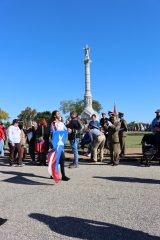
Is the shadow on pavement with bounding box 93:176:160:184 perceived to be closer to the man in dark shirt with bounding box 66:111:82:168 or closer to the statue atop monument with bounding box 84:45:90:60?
the man in dark shirt with bounding box 66:111:82:168

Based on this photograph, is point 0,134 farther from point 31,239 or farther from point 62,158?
point 31,239

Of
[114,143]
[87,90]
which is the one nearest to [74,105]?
[87,90]

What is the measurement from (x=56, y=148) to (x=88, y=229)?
17.6 feet

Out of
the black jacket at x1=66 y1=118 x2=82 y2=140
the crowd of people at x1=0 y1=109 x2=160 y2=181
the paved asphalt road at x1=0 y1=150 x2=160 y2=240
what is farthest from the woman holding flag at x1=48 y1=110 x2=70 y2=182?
the black jacket at x1=66 y1=118 x2=82 y2=140

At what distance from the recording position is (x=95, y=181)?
10.9 metres

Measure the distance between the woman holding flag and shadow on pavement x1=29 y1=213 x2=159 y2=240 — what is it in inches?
160

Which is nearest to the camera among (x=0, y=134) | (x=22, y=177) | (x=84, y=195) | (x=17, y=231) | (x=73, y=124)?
(x=17, y=231)

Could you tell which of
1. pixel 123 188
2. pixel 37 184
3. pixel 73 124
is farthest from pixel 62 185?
pixel 73 124

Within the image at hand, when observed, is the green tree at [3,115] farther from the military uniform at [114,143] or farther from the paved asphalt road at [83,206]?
the paved asphalt road at [83,206]

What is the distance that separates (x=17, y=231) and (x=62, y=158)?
533cm

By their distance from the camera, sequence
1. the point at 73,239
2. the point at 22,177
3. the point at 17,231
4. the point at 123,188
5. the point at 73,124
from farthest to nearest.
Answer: the point at 73,124, the point at 22,177, the point at 123,188, the point at 17,231, the point at 73,239

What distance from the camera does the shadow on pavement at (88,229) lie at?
5.65 metres

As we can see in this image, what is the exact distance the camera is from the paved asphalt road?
5.92m

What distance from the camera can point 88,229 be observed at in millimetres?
6070
